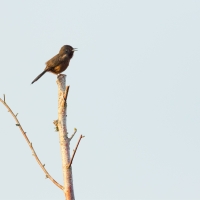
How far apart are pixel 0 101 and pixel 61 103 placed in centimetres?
69

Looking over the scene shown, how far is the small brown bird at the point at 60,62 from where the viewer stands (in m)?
13.1

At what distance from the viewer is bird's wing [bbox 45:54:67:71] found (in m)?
13.2

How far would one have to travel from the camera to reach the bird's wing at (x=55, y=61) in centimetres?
1319

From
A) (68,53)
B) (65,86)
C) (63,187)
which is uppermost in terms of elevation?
(68,53)

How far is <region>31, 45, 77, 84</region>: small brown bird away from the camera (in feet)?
42.9

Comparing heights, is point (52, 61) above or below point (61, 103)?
above

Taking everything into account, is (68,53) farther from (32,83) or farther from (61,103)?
(61,103)

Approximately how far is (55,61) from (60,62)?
135 mm

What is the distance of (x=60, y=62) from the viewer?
13.2 m

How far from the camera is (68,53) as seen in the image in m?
13.8

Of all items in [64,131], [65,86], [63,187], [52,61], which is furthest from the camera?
[52,61]

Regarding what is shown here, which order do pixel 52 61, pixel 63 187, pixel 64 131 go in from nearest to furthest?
pixel 63 187, pixel 64 131, pixel 52 61

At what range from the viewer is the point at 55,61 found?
13273mm

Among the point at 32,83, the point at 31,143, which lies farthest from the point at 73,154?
the point at 32,83
